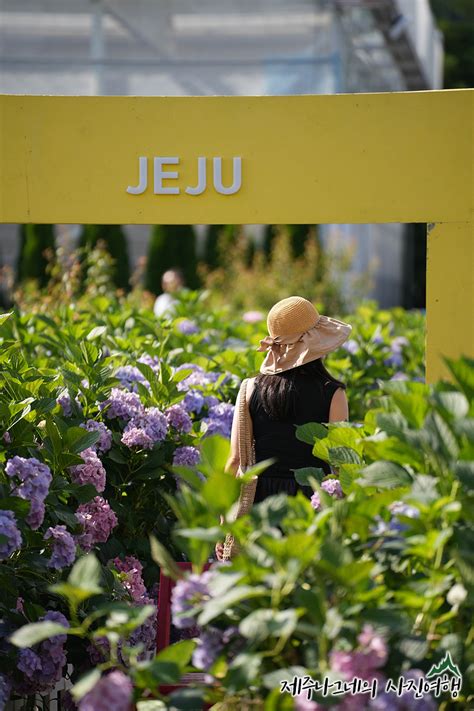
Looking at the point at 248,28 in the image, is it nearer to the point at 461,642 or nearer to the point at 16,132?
the point at 16,132

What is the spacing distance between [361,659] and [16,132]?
3057 millimetres

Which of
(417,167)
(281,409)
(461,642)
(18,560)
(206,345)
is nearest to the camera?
(461,642)

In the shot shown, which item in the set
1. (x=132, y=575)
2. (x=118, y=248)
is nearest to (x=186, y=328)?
(x=132, y=575)

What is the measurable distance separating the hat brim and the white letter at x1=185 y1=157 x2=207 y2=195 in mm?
741

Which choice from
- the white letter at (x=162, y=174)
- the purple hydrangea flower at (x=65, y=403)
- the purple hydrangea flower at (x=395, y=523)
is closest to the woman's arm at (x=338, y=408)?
the purple hydrangea flower at (x=65, y=403)

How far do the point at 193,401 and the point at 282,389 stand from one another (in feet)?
2.44

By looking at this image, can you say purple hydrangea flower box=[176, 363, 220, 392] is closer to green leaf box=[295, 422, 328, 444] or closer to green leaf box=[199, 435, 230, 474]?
green leaf box=[295, 422, 328, 444]

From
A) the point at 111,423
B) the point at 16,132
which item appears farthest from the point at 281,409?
the point at 16,132

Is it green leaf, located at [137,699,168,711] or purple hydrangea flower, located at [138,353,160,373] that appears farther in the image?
purple hydrangea flower, located at [138,353,160,373]

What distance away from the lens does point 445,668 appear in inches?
77.6

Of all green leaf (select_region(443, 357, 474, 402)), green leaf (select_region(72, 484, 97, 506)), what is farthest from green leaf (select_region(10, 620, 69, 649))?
green leaf (select_region(72, 484, 97, 506))

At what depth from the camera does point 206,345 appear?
229 inches

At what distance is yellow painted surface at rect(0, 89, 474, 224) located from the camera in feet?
14.1

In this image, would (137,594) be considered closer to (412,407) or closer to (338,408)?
(338,408)
